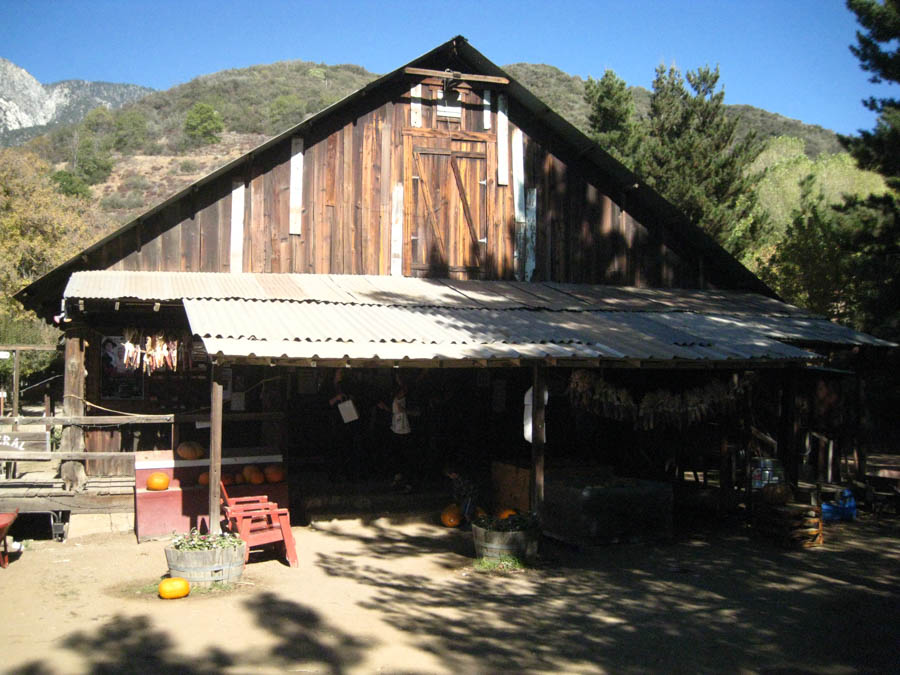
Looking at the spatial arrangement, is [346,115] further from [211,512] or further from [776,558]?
[776,558]

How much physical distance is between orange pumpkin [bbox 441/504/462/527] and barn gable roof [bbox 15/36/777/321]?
6272 mm

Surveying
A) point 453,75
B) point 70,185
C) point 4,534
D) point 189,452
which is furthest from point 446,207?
point 70,185

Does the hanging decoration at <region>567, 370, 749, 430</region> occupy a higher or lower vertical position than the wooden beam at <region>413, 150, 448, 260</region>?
lower

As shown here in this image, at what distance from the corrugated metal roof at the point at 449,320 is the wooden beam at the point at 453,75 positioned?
3.57m

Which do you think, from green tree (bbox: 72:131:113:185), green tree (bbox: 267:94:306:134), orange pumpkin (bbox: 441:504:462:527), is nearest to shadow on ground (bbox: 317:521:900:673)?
orange pumpkin (bbox: 441:504:462:527)

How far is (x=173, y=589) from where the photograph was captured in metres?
8.10

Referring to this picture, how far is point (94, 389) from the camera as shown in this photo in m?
12.4

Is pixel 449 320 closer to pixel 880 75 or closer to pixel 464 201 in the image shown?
pixel 464 201

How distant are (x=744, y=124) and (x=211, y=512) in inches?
2968

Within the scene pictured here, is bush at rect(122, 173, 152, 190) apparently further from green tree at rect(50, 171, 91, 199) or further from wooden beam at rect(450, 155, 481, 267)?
wooden beam at rect(450, 155, 481, 267)

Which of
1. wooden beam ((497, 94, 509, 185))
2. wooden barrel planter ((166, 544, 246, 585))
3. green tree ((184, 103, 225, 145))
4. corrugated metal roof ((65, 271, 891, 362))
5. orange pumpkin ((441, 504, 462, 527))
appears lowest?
orange pumpkin ((441, 504, 462, 527))

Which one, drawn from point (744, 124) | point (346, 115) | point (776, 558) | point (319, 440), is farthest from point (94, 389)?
point (744, 124)

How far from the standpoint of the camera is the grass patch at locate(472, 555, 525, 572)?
961 centimetres

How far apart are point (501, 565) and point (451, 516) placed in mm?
2511
